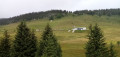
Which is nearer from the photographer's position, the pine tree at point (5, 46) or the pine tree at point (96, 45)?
the pine tree at point (96, 45)

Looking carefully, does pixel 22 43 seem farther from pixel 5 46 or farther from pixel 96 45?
pixel 96 45

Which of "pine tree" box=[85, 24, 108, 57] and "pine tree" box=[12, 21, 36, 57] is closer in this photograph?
"pine tree" box=[85, 24, 108, 57]

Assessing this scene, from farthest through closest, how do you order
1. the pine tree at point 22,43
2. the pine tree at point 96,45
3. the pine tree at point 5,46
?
1. the pine tree at point 5,46
2. the pine tree at point 22,43
3. the pine tree at point 96,45

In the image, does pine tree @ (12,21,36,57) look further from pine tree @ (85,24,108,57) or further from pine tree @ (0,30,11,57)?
pine tree @ (85,24,108,57)

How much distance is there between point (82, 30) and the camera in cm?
17938

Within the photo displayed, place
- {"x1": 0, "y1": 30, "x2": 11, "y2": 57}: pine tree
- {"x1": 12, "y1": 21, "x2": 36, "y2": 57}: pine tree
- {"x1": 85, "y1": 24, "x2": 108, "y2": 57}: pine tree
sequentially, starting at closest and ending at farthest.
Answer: {"x1": 85, "y1": 24, "x2": 108, "y2": 57}: pine tree < {"x1": 12, "y1": 21, "x2": 36, "y2": 57}: pine tree < {"x1": 0, "y1": 30, "x2": 11, "y2": 57}: pine tree

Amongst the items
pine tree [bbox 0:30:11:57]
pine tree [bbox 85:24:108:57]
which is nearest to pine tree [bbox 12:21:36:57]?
pine tree [bbox 0:30:11:57]

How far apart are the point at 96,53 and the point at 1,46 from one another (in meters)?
12.9

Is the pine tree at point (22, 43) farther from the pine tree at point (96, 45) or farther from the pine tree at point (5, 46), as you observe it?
the pine tree at point (96, 45)

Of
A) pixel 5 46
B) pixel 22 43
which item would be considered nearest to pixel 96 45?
pixel 22 43

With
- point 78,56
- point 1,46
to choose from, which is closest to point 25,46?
point 1,46

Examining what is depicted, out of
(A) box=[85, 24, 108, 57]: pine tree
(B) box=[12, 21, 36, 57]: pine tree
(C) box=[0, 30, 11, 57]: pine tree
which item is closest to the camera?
(A) box=[85, 24, 108, 57]: pine tree

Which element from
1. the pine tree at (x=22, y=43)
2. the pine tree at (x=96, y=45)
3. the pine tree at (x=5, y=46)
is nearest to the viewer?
the pine tree at (x=96, y=45)

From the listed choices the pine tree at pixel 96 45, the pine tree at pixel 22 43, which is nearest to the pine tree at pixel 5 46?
the pine tree at pixel 22 43
